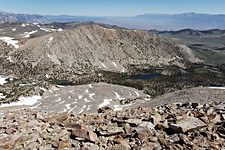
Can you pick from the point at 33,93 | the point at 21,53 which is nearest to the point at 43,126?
the point at 33,93

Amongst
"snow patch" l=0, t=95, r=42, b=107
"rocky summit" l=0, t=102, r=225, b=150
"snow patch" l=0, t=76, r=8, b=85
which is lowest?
"snow patch" l=0, t=76, r=8, b=85

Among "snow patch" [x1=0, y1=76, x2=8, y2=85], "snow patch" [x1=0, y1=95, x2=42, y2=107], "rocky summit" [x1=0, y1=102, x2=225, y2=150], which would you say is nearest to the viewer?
"rocky summit" [x1=0, y1=102, x2=225, y2=150]

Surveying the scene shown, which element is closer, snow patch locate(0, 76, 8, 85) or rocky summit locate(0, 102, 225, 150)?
rocky summit locate(0, 102, 225, 150)

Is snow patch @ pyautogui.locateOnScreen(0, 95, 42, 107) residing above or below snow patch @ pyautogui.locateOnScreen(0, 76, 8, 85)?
above

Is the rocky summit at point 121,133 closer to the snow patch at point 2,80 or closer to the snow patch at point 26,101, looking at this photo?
the snow patch at point 26,101

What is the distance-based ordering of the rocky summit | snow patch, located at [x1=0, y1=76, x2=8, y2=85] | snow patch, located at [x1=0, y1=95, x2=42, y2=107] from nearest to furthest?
the rocky summit
snow patch, located at [x1=0, y1=95, x2=42, y2=107]
snow patch, located at [x1=0, y1=76, x2=8, y2=85]

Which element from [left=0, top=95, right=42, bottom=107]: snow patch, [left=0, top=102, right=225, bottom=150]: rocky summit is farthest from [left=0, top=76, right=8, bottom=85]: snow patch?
[left=0, top=102, right=225, bottom=150]: rocky summit

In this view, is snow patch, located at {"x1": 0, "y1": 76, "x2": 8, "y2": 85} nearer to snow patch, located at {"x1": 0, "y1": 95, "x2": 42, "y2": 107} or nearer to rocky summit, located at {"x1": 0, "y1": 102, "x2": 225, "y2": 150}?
snow patch, located at {"x1": 0, "y1": 95, "x2": 42, "y2": 107}

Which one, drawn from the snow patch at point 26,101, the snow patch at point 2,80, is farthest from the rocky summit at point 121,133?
the snow patch at point 2,80

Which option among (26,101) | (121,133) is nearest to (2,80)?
(26,101)

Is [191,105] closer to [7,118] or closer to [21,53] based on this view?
[7,118]
